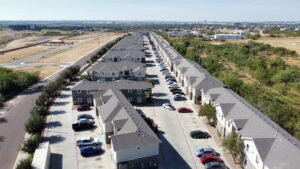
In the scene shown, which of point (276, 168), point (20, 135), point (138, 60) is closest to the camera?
point (276, 168)

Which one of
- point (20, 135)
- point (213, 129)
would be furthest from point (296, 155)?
point (20, 135)

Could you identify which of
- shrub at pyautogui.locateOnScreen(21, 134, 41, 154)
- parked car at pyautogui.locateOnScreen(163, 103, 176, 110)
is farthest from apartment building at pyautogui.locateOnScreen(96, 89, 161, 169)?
parked car at pyautogui.locateOnScreen(163, 103, 176, 110)

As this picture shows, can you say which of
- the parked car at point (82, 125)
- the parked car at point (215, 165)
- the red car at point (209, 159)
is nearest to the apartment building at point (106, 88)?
the parked car at point (82, 125)

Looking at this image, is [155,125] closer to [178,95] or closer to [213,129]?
[213,129]

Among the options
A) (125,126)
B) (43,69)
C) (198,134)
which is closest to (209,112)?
(198,134)

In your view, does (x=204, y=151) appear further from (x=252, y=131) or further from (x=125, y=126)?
(x=125, y=126)

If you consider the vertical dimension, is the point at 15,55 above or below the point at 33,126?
above
